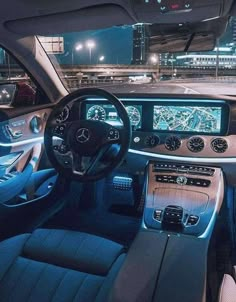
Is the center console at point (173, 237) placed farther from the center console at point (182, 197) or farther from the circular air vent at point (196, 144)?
the circular air vent at point (196, 144)

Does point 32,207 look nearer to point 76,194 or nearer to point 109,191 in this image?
point 76,194

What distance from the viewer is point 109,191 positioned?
2898 millimetres

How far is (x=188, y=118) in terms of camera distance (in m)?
2.53

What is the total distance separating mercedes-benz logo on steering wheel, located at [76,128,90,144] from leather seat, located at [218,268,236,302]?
104 centimetres

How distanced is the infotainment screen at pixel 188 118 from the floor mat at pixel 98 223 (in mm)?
791

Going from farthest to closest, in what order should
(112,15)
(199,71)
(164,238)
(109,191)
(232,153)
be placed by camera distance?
(199,71) → (109,191) → (232,153) → (164,238) → (112,15)

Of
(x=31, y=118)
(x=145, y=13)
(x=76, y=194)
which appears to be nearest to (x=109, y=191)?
(x=76, y=194)

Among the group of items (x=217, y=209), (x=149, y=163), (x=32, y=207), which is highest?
(x=149, y=163)

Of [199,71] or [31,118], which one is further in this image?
[199,71]

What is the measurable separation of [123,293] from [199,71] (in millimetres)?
4989

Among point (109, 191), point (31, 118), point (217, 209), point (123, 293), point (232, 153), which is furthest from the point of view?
point (109, 191)

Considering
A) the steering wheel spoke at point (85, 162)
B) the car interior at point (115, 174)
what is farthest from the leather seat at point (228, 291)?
the steering wheel spoke at point (85, 162)

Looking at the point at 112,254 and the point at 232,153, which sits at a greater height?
the point at 232,153

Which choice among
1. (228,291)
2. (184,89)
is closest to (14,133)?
(184,89)
